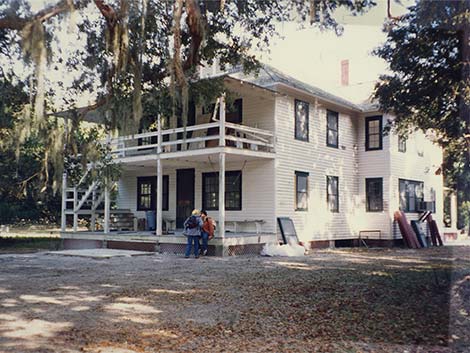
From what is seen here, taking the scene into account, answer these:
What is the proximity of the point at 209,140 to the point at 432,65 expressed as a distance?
382 inches

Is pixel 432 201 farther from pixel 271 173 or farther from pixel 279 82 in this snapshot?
pixel 279 82

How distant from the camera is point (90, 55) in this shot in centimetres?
1080

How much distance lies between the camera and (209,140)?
1978 cm

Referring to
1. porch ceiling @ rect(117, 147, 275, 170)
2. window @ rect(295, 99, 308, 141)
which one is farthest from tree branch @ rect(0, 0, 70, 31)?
window @ rect(295, 99, 308, 141)

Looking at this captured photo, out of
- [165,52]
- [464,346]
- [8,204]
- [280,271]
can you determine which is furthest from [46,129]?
[8,204]

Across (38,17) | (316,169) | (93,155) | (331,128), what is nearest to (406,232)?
(316,169)

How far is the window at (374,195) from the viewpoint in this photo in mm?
22656

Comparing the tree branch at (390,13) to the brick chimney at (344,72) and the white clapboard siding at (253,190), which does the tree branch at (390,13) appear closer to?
the white clapboard siding at (253,190)

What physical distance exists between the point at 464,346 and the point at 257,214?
43.0 ft

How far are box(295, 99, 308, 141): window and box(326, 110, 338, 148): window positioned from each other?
1.58 m

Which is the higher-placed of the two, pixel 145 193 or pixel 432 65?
pixel 432 65

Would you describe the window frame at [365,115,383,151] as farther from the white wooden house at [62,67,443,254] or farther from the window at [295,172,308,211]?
the window at [295,172,308,211]

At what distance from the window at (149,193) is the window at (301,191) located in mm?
5644

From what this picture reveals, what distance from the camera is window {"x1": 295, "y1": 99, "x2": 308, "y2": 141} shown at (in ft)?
65.6
